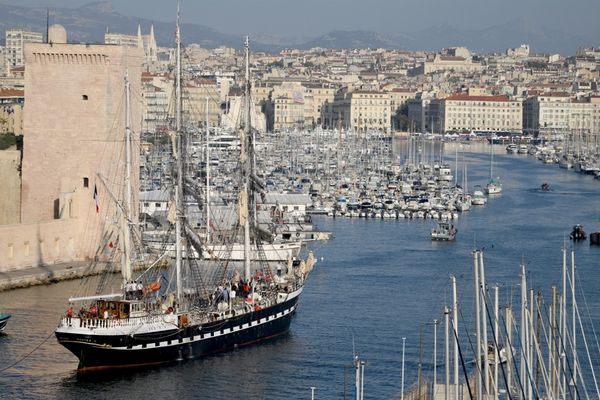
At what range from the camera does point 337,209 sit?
1441 inches

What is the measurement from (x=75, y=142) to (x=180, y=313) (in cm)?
730

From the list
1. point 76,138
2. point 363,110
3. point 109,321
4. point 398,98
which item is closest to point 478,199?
point 76,138

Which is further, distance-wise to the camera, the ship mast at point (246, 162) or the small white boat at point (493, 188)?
the small white boat at point (493, 188)

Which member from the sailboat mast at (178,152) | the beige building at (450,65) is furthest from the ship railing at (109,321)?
the beige building at (450,65)

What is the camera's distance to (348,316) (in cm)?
2009

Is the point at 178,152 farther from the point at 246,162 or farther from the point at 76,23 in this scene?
the point at 76,23

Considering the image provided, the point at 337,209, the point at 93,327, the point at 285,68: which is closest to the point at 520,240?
the point at 337,209

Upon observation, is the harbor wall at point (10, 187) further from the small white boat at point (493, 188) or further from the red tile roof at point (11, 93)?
the red tile roof at point (11, 93)

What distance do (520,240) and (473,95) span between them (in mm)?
66640

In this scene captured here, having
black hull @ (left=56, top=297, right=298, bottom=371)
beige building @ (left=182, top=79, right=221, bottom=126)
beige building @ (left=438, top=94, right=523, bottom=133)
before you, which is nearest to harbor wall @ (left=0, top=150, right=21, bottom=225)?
black hull @ (left=56, top=297, right=298, bottom=371)

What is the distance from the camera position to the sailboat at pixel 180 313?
16406mm

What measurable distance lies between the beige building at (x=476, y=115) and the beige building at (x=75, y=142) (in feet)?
222

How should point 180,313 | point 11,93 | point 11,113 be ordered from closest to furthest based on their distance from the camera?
point 180,313, point 11,113, point 11,93

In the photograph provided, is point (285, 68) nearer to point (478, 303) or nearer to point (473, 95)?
point (473, 95)
